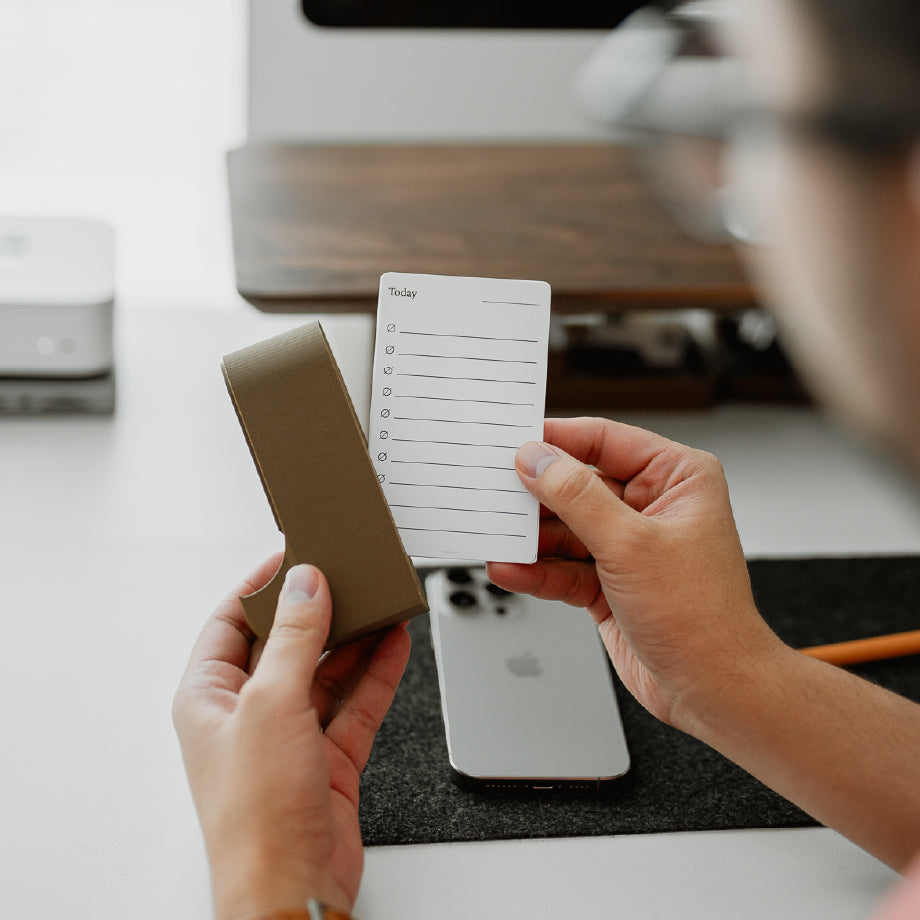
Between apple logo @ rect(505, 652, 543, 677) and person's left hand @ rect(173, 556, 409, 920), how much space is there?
0.47 ft

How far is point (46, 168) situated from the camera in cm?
112

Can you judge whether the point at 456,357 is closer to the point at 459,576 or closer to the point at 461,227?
the point at 459,576

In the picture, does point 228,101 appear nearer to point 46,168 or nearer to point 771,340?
point 46,168

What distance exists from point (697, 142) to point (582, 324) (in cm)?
58

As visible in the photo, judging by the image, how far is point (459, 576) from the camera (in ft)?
2.12

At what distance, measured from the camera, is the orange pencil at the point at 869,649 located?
600 mm

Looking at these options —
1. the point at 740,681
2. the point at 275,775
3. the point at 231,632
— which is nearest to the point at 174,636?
the point at 231,632

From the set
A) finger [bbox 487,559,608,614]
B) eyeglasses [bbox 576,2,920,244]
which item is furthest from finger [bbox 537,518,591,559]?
eyeglasses [bbox 576,2,920,244]

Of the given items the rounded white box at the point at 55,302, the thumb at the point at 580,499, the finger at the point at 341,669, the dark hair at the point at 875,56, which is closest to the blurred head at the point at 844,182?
the dark hair at the point at 875,56

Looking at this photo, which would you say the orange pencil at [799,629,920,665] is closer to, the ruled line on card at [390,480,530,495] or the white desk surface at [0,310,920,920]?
the white desk surface at [0,310,920,920]

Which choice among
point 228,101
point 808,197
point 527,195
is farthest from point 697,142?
point 228,101

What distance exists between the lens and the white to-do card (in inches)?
19.2

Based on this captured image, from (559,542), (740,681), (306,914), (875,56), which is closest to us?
(875,56)

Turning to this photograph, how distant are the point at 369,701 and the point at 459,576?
169mm
